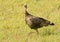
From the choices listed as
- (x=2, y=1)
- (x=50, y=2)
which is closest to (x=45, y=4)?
(x=50, y=2)

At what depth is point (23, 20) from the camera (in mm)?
10961

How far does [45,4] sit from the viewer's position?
494 inches

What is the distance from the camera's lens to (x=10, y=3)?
42.7 feet

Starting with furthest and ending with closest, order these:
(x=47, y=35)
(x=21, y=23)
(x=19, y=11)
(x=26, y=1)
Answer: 1. (x=26, y=1)
2. (x=19, y=11)
3. (x=21, y=23)
4. (x=47, y=35)

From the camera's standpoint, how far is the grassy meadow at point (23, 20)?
30.2ft

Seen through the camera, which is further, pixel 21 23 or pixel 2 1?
pixel 2 1

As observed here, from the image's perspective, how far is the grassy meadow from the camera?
9.21 metres

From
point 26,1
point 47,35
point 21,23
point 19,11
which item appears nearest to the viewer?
point 47,35

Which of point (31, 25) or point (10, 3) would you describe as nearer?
point (31, 25)

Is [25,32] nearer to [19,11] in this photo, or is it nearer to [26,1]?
[19,11]

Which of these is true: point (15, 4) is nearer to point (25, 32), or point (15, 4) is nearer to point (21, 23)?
point (21, 23)

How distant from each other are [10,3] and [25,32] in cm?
357

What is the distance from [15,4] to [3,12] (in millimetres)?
811

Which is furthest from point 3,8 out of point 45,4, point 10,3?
point 45,4
